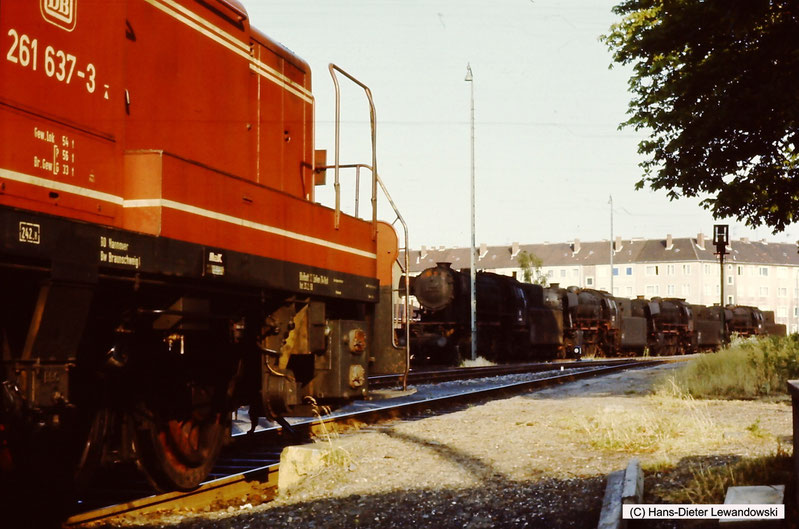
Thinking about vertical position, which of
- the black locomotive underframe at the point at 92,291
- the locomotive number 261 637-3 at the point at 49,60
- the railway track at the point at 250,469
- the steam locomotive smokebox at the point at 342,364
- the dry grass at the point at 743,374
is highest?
the locomotive number 261 637-3 at the point at 49,60

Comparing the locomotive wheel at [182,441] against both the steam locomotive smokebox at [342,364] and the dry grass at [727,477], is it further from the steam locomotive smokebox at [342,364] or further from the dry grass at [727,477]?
the dry grass at [727,477]

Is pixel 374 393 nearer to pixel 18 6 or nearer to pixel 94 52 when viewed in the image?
pixel 94 52

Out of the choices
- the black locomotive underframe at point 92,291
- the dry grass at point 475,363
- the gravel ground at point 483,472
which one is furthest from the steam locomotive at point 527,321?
the black locomotive underframe at point 92,291

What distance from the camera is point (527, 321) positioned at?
3278 cm

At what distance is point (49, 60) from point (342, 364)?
4450 mm

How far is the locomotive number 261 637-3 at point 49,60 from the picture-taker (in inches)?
199

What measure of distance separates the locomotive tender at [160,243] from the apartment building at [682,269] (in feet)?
340

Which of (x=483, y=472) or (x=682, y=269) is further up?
(x=682, y=269)

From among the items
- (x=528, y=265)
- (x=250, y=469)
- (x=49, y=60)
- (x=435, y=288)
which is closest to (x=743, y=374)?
(x=250, y=469)

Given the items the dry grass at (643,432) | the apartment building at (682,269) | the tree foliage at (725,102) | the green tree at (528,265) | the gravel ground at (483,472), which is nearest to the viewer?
the gravel ground at (483,472)

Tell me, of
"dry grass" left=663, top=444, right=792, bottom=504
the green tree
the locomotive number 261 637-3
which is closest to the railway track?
the locomotive number 261 637-3

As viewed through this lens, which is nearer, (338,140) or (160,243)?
(160,243)

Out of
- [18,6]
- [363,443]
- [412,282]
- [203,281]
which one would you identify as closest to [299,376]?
[363,443]

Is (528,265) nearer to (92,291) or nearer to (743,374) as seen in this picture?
(743,374)
